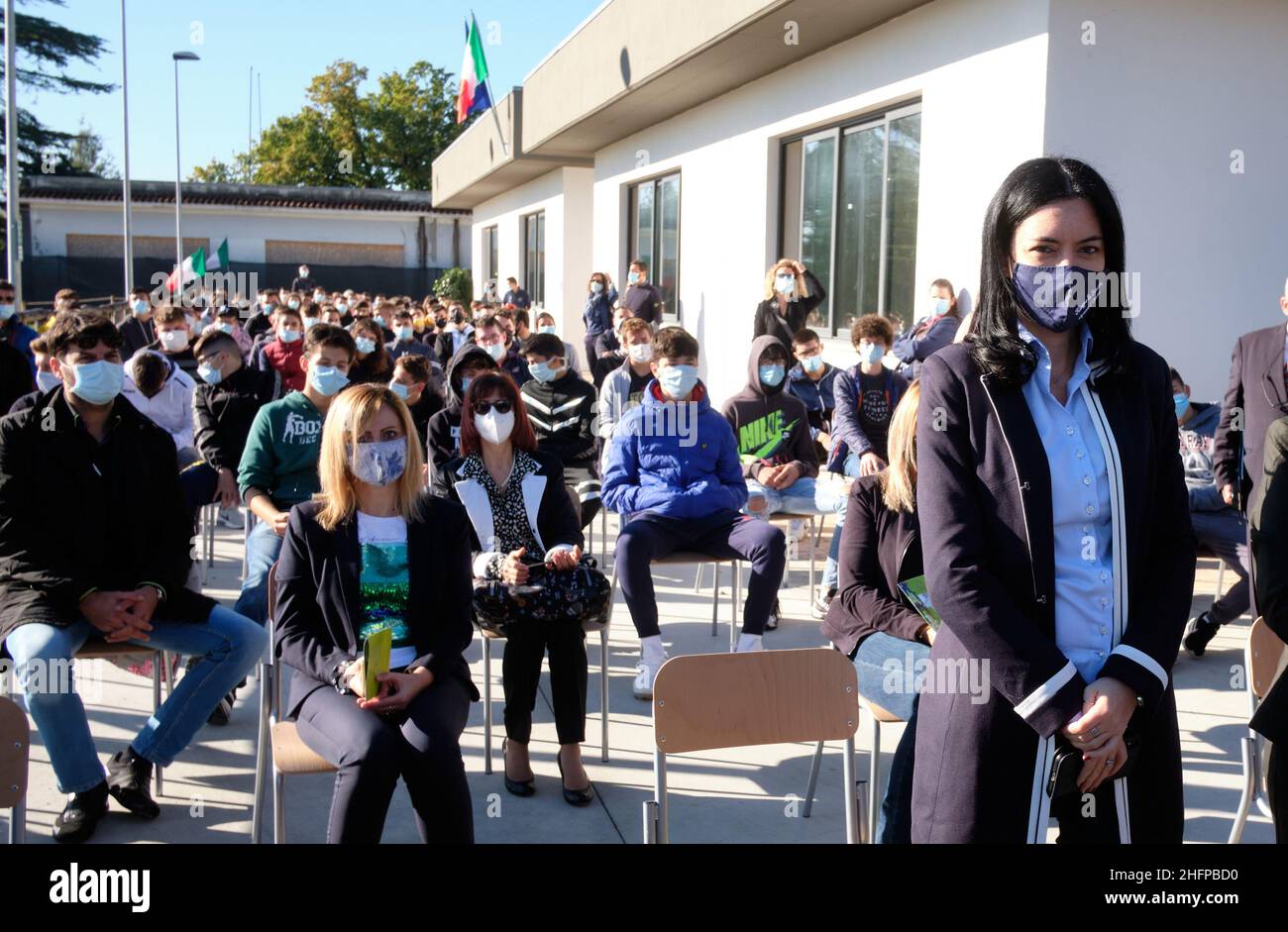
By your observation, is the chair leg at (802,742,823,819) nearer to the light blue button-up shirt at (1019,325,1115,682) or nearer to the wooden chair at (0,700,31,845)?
the light blue button-up shirt at (1019,325,1115,682)

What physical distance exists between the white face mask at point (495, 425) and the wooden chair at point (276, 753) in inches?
49.4

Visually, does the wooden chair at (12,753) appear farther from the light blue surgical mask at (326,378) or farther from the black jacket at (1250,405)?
the black jacket at (1250,405)

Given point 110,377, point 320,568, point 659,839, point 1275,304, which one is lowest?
point 659,839

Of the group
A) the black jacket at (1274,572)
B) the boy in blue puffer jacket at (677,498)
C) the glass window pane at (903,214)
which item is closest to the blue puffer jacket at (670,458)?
the boy in blue puffer jacket at (677,498)

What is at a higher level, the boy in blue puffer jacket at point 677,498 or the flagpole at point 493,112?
the flagpole at point 493,112

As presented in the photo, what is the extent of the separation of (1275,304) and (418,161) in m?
45.6

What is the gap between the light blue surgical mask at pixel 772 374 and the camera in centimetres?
676

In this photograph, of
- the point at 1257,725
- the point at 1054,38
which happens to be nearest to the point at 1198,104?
the point at 1054,38

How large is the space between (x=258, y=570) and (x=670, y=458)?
2.09 meters

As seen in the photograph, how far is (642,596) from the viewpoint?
5.36 meters

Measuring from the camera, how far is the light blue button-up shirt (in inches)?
82.6
